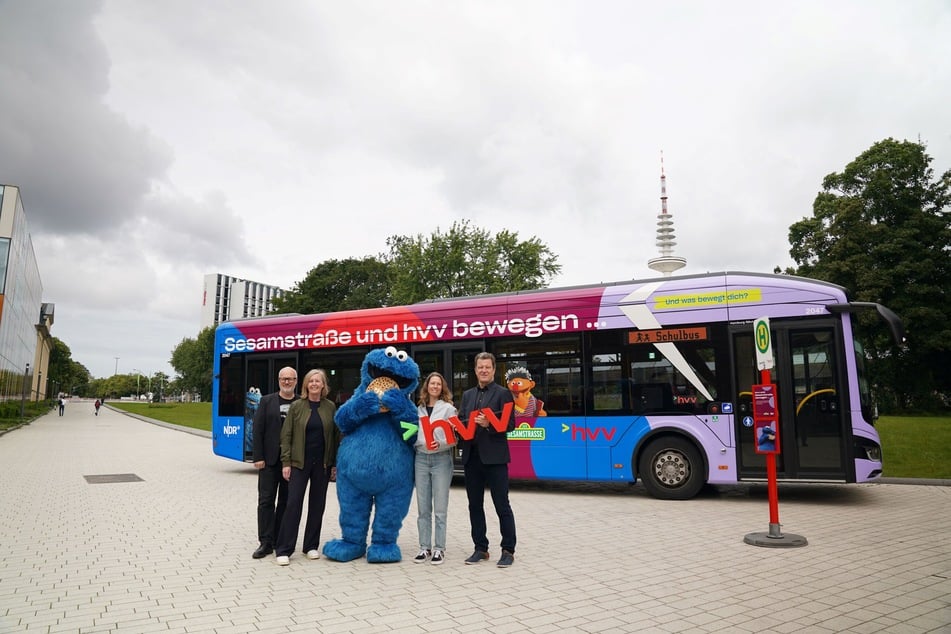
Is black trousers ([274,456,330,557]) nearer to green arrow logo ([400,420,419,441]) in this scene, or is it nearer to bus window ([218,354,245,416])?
green arrow logo ([400,420,419,441])

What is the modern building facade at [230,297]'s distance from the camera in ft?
477

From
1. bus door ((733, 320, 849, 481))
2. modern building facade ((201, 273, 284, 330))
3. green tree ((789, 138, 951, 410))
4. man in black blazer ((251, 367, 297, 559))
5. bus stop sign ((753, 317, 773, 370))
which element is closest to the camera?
man in black blazer ((251, 367, 297, 559))

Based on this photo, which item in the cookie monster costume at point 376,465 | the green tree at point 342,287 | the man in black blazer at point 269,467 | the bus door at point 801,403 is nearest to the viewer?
the cookie monster costume at point 376,465

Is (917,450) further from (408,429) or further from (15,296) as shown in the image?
(15,296)

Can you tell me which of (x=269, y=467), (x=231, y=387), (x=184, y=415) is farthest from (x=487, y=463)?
(x=184, y=415)

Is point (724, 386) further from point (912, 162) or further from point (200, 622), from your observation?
point (912, 162)

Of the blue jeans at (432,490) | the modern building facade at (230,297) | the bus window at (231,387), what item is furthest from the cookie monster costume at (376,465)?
the modern building facade at (230,297)

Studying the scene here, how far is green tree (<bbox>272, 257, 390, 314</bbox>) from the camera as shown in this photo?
1893 inches

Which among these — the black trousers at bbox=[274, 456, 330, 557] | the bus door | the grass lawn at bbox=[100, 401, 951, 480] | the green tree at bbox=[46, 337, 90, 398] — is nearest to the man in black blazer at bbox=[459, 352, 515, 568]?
the black trousers at bbox=[274, 456, 330, 557]

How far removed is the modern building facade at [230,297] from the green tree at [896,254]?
12732 centimetres

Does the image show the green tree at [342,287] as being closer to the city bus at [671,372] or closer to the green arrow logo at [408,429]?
the city bus at [671,372]

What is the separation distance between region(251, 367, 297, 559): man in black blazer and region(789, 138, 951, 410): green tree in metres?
30.8

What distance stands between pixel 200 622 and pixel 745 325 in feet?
25.8

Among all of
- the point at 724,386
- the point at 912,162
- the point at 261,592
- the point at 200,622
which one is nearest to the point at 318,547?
the point at 261,592
